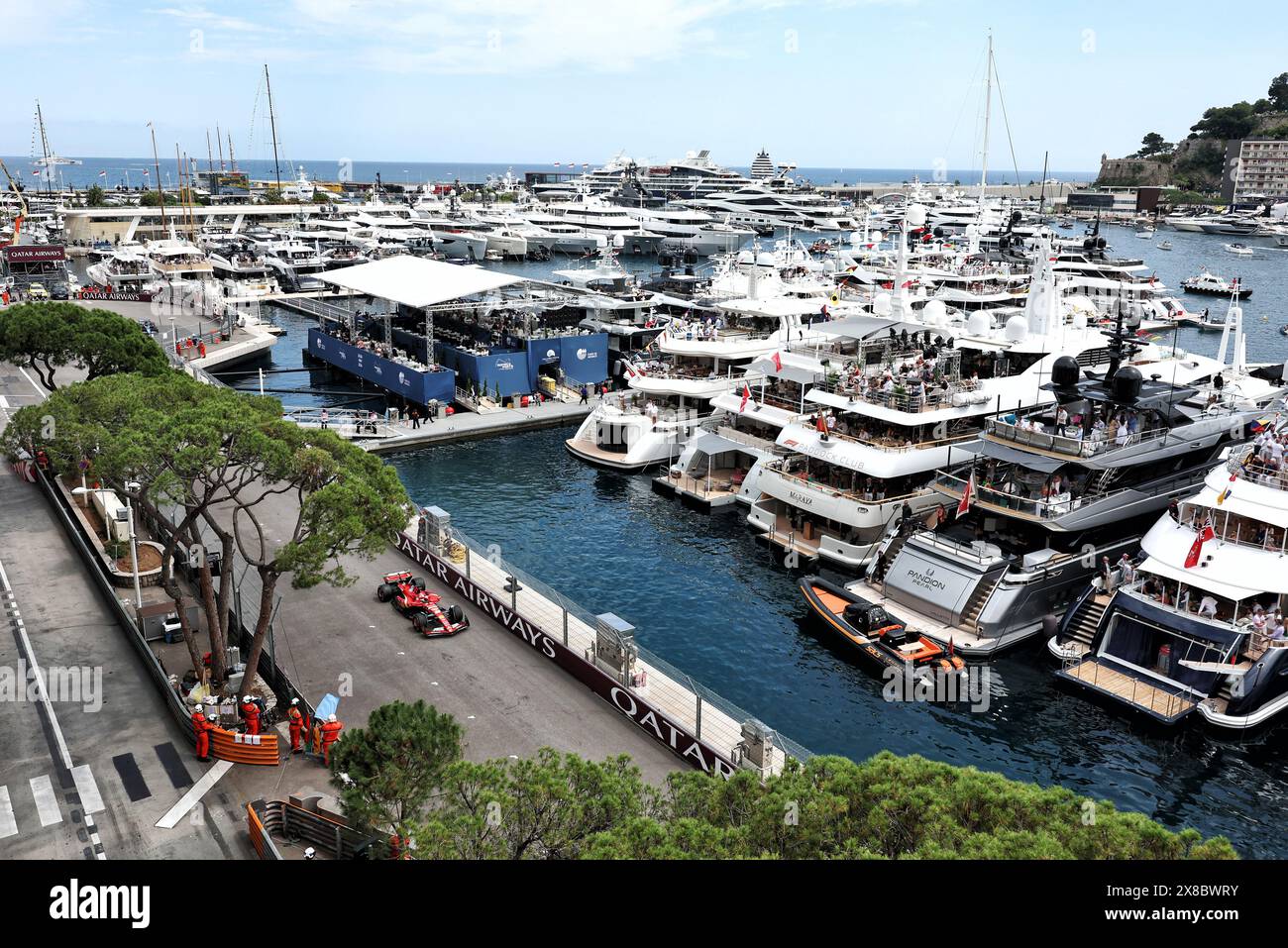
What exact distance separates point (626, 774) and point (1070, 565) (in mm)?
21932

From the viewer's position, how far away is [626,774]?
1434 centimetres

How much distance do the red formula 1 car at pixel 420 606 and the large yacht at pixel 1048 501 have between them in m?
13.8

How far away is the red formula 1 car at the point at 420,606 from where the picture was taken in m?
26.8

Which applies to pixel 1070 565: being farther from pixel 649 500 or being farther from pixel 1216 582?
pixel 649 500

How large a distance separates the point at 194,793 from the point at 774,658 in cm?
1622

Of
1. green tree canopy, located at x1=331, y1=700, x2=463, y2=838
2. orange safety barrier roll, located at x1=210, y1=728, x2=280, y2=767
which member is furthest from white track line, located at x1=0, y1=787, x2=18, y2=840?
green tree canopy, located at x1=331, y1=700, x2=463, y2=838

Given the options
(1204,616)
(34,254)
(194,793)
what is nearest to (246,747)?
(194,793)

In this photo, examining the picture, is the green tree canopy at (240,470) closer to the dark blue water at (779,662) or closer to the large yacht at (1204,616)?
the dark blue water at (779,662)

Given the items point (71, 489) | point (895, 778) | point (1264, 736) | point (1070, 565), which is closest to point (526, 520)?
point (71, 489)

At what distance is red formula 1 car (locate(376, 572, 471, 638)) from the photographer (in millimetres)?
26750

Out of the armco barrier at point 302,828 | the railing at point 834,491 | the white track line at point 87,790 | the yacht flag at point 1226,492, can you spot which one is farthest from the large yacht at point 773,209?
the armco barrier at point 302,828

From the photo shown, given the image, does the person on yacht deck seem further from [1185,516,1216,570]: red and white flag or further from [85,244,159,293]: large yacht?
[85,244,159,293]: large yacht

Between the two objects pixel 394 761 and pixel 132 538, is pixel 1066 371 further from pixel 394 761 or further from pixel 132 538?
pixel 132 538

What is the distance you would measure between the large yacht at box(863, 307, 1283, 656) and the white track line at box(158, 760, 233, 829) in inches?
772
